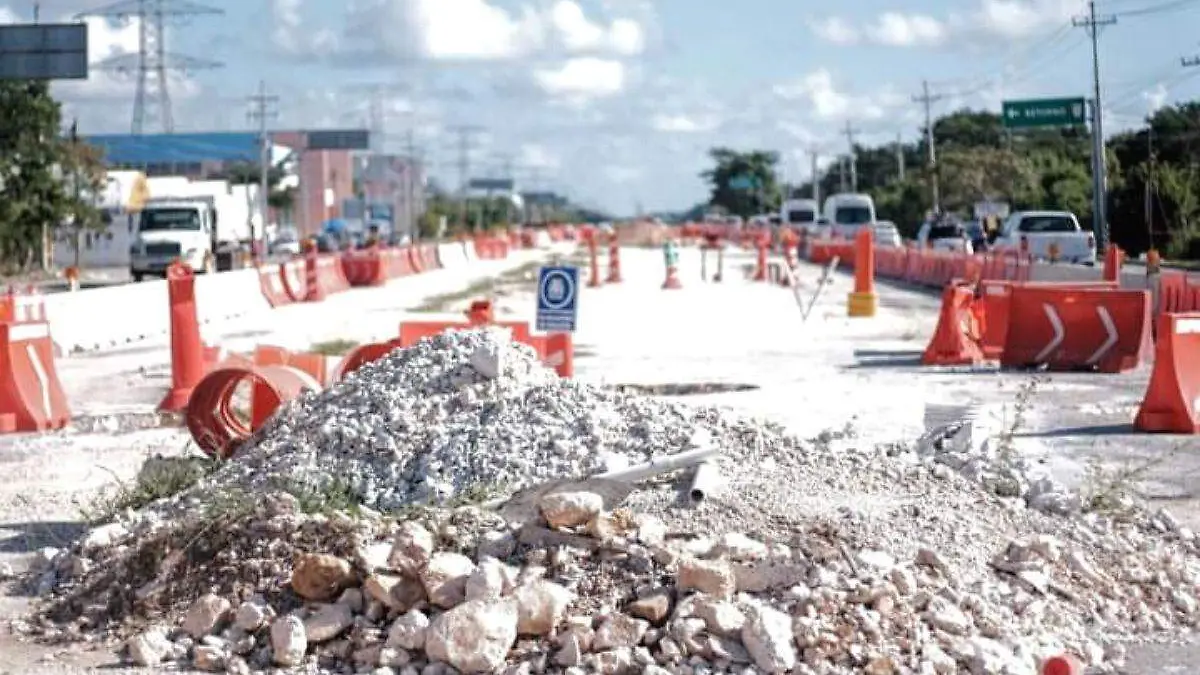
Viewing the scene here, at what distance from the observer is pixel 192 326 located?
63.2ft

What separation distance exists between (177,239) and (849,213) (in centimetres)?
3254

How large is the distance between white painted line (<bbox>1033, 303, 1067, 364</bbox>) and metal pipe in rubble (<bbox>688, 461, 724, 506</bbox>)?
511 inches

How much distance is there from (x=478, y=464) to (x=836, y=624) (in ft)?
8.57

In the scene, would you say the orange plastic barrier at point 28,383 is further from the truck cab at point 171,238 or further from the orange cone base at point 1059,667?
the truck cab at point 171,238

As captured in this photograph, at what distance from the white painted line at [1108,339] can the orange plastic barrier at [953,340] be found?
158 cm

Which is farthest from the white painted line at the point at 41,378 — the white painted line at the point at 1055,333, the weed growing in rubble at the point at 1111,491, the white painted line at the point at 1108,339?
the white painted line at the point at 1108,339

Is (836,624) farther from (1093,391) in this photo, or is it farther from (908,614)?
Answer: (1093,391)

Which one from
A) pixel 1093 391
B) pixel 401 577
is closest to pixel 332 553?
pixel 401 577

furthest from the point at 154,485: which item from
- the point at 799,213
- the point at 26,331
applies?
the point at 799,213

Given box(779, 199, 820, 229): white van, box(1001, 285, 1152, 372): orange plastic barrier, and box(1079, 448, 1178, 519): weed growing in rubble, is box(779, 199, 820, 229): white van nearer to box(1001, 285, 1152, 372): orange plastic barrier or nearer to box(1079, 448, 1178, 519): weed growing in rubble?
box(1001, 285, 1152, 372): orange plastic barrier

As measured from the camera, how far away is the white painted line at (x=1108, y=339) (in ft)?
71.8

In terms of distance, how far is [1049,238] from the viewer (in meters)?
49.2

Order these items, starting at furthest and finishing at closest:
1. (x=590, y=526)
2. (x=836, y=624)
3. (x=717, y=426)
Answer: (x=717, y=426), (x=590, y=526), (x=836, y=624)

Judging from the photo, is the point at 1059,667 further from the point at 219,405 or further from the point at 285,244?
the point at 285,244
